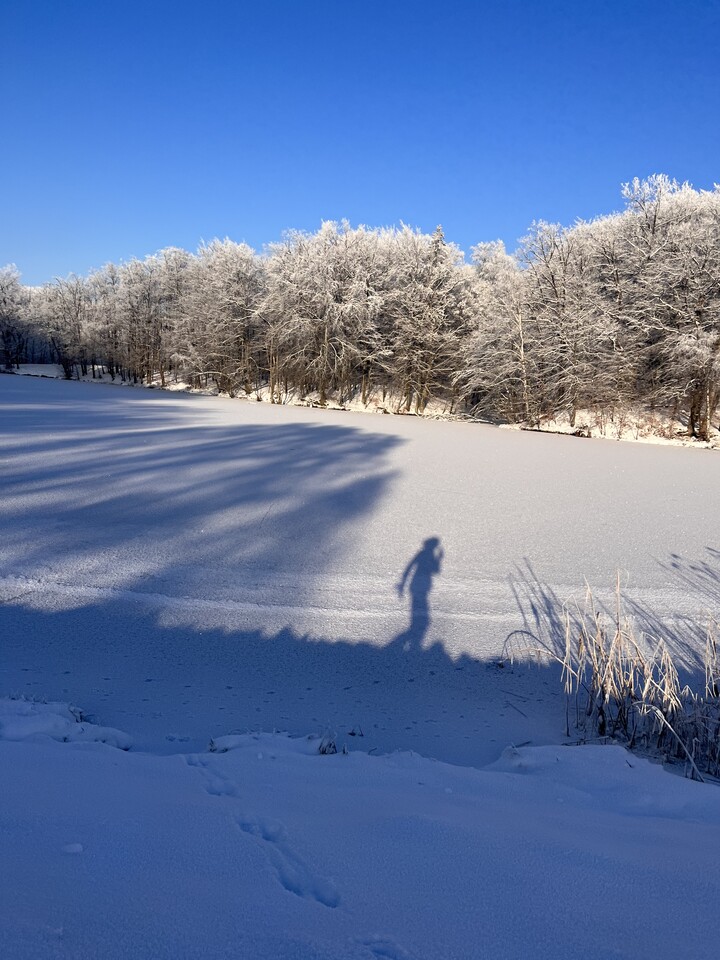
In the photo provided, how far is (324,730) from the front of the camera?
3020 millimetres

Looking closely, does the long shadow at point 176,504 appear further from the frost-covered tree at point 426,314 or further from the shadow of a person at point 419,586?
the frost-covered tree at point 426,314

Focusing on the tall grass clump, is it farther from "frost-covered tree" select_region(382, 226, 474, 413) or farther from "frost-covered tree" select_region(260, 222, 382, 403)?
"frost-covered tree" select_region(260, 222, 382, 403)

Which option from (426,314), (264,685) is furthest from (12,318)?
(264,685)

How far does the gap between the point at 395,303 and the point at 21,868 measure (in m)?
33.5

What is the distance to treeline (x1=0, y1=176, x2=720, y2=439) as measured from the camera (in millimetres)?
22891

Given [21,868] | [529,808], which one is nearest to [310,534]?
[529,808]

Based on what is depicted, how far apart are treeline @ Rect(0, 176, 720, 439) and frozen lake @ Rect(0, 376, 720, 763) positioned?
45.8ft

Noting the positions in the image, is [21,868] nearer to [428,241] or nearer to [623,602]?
[623,602]

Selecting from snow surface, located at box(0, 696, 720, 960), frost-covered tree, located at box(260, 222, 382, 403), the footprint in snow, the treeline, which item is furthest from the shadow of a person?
frost-covered tree, located at box(260, 222, 382, 403)

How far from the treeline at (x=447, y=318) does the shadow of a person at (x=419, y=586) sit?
1921 cm

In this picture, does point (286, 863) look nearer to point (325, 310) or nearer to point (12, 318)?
point (325, 310)

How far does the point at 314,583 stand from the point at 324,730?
90.0 inches

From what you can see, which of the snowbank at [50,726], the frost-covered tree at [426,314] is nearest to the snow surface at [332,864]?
the snowbank at [50,726]

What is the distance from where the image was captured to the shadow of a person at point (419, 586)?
170 inches
